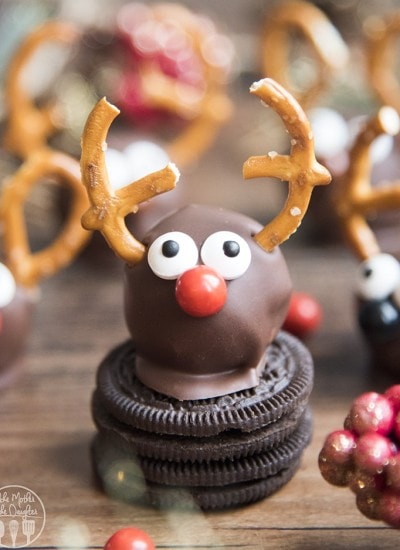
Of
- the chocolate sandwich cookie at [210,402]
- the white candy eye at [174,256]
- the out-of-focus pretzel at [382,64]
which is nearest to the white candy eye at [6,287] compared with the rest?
the chocolate sandwich cookie at [210,402]

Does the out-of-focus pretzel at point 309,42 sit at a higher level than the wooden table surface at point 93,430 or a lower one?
higher

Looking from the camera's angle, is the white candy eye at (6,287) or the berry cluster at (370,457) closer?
the berry cluster at (370,457)

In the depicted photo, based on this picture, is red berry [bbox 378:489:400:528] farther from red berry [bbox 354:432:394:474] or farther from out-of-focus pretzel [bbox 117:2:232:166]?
out-of-focus pretzel [bbox 117:2:232:166]

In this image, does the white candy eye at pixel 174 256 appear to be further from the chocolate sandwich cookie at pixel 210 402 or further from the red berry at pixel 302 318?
the red berry at pixel 302 318

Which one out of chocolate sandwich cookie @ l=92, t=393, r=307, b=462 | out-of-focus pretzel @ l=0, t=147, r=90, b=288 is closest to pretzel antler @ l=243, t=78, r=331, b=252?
chocolate sandwich cookie @ l=92, t=393, r=307, b=462

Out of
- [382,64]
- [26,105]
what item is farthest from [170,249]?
[382,64]

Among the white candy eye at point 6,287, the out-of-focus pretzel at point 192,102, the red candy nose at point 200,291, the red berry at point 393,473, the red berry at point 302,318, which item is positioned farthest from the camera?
the out-of-focus pretzel at point 192,102

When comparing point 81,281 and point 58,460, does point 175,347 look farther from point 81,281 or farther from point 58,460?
point 81,281
